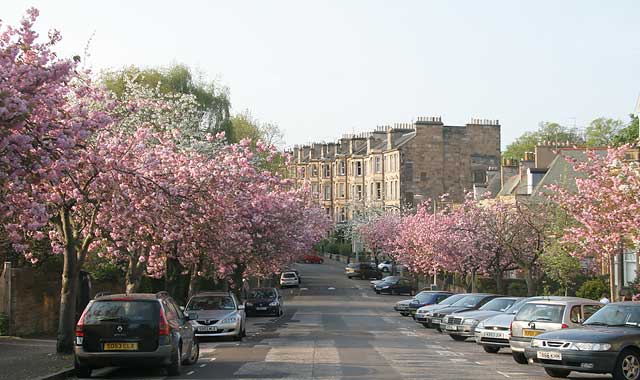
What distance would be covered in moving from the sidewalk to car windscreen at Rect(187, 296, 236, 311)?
5263mm

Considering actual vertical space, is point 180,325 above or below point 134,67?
below

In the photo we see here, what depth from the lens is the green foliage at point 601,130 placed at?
10594cm

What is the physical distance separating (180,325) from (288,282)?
199ft

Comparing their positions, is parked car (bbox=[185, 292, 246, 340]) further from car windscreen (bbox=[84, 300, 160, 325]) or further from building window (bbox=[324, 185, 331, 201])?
building window (bbox=[324, 185, 331, 201])

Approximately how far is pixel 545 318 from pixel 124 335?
30.9 ft

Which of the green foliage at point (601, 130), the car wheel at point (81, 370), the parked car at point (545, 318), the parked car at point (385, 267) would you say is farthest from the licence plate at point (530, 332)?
the green foliage at point (601, 130)

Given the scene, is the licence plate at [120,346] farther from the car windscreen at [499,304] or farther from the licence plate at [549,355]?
the car windscreen at [499,304]

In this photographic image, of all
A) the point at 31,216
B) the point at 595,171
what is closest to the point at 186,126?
the point at 595,171

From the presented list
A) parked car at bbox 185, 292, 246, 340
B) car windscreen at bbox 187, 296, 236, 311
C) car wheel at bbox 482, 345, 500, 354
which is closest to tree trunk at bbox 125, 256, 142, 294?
parked car at bbox 185, 292, 246, 340

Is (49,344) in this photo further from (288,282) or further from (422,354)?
(288,282)

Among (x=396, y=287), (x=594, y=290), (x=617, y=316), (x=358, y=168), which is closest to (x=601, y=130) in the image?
(x=358, y=168)

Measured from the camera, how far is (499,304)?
30.8 meters

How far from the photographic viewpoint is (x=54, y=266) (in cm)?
3086

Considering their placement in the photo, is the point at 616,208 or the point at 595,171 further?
the point at 595,171
